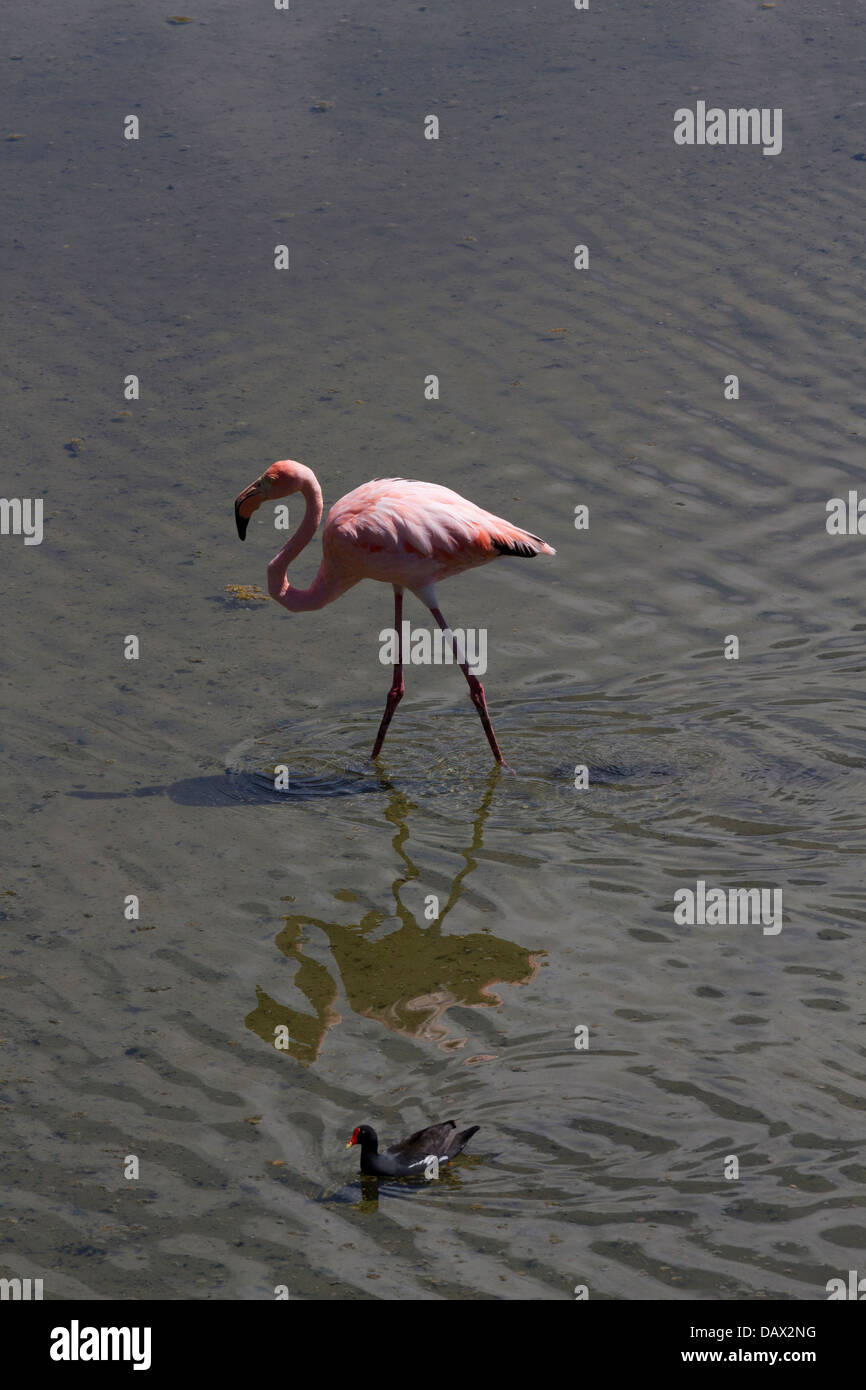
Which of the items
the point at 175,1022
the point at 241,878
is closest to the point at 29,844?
the point at 241,878

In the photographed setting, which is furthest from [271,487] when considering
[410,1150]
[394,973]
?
[410,1150]

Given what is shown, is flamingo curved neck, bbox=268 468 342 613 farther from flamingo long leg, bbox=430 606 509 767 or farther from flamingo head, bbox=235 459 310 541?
flamingo long leg, bbox=430 606 509 767

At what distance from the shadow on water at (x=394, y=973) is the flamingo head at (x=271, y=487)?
6.93 ft

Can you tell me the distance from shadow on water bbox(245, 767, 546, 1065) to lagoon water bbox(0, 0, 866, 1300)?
3cm

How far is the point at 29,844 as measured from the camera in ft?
26.9

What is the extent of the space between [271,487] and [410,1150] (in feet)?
13.4

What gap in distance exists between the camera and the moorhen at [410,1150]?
231 inches

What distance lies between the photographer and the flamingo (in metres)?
8.77

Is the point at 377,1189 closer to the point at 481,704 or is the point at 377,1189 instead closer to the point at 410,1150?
the point at 410,1150

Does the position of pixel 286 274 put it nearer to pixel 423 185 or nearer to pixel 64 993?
pixel 423 185

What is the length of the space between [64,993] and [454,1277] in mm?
2265

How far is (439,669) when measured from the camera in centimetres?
1005

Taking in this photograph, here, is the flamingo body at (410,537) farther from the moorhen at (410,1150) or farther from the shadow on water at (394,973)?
the moorhen at (410,1150)

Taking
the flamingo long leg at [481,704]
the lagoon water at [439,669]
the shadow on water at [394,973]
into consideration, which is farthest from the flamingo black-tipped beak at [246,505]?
the shadow on water at [394,973]
